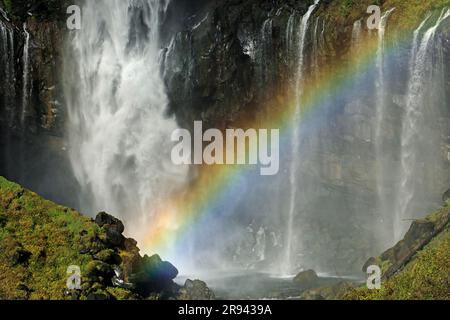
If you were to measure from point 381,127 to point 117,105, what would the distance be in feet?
52.0

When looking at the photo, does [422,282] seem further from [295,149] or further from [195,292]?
[295,149]

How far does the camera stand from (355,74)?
117ft

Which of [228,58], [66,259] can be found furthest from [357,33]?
[66,259]

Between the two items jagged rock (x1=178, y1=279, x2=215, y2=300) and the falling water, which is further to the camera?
the falling water

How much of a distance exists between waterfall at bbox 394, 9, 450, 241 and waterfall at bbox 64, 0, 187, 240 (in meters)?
14.2

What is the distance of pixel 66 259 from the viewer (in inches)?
966

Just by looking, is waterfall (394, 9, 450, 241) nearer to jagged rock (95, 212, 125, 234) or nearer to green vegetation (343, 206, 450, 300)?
green vegetation (343, 206, 450, 300)

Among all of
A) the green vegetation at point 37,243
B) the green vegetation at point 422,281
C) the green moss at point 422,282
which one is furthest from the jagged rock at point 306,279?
the green vegetation at point 37,243

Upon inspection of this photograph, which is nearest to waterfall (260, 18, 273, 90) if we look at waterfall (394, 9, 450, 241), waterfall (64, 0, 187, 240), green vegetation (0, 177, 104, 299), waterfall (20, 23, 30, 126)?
waterfall (64, 0, 187, 240)

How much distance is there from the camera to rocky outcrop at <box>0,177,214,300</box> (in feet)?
76.4

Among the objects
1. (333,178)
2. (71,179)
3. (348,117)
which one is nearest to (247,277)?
(333,178)

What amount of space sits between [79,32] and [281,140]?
13837mm

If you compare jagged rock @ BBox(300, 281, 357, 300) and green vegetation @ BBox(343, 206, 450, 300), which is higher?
green vegetation @ BBox(343, 206, 450, 300)

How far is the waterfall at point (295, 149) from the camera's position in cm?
3769
